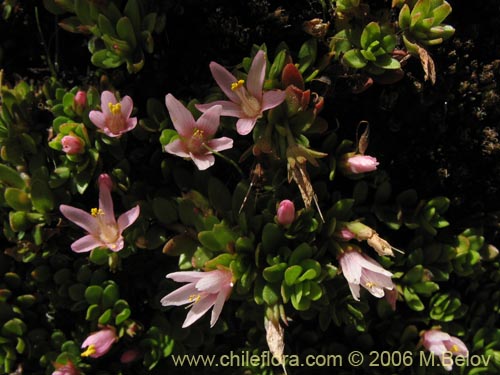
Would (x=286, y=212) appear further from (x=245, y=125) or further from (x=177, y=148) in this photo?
(x=177, y=148)

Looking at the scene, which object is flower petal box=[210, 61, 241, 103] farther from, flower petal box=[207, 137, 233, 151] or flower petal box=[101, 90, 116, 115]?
flower petal box=[101, 90, 116, 115]

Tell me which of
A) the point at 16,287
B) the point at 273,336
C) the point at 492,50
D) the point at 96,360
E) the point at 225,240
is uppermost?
the point at 492,50

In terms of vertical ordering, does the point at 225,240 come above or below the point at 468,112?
below

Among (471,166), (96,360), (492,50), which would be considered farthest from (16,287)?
(492,50)

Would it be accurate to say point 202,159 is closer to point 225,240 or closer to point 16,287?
point 225,240

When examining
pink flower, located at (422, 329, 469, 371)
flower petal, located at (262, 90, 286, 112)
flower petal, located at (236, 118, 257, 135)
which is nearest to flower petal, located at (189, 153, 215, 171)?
flower petal, located at (236, 118, 257, 135)

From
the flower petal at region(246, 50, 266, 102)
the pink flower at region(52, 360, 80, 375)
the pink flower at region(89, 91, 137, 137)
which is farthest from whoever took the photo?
the pink flower at region(52, 360, 80, 375)

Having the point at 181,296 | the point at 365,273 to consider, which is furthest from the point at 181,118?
the point at 365,273

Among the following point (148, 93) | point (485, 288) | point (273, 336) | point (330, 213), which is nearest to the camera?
point (273, 336)
